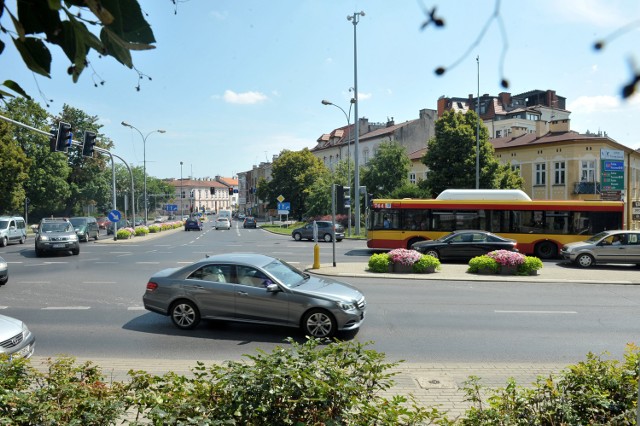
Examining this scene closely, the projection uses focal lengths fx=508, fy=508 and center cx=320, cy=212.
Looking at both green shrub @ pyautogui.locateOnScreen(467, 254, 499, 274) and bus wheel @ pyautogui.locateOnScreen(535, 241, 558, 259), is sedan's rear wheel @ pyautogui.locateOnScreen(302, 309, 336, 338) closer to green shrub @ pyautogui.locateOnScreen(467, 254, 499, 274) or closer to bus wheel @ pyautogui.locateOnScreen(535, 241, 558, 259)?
green shrub @ pyautogui.locateOnScreen(467, 254, 499, 274)

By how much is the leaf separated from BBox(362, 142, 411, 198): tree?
4675cm

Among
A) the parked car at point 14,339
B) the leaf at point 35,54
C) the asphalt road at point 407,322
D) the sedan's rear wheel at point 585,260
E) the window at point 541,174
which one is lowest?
the asphalt road at point 407,322

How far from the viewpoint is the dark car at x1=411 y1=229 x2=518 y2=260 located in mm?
20812

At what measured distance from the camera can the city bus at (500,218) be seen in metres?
23.3

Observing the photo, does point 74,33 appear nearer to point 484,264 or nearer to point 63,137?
point 484,264

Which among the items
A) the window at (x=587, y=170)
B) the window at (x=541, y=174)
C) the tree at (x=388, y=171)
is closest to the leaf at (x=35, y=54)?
the tree at (x=388, y=171)

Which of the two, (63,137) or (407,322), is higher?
(63,137)

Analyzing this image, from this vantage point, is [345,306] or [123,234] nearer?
[345,306]

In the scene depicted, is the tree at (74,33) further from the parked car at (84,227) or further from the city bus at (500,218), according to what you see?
the parked car at (84,227)

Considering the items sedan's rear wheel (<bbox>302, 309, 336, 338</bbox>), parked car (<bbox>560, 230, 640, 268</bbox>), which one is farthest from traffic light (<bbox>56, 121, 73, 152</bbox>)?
parked car (<bbox>560, 230, 640, 268</bbox>)

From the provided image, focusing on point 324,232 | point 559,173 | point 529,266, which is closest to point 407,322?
point 529,266

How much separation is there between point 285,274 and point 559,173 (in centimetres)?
4221

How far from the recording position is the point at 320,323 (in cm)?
877

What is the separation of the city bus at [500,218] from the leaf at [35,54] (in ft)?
77.4
